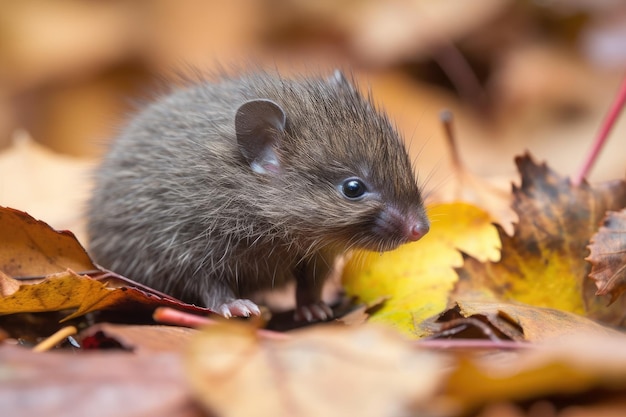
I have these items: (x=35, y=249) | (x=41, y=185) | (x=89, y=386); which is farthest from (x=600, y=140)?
(x=41, y=185)

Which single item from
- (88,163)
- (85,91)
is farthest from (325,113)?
(85,91)

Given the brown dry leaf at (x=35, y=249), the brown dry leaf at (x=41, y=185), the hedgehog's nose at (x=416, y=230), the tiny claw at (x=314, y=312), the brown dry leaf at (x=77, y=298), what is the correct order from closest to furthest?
the brown dry leaf at (x=77, y=298) → the brown dry leaf at (x=35, y=249) → the hedgehog's nose at (x=416, y=230) → the tiny claw at (x=314, y=312) → the brown dry leaf at (x=41, y=185)

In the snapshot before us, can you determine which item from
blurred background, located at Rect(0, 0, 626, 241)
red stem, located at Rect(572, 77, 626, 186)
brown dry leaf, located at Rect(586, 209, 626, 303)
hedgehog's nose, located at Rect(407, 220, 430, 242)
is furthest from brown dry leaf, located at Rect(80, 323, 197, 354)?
blurred background, located at Rect(0, 0, 626, 241)

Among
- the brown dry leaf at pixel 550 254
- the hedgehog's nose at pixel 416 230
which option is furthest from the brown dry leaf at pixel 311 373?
the brown dry leaf at pixel 550 254

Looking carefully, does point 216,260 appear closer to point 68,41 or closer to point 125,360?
point 125,360

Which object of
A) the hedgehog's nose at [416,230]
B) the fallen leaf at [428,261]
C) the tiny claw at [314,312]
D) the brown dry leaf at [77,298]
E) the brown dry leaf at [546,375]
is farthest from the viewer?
the tiny claw at [314,312]

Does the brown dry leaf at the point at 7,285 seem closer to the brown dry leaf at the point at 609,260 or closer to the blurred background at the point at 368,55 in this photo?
the brown dry leaf at the point at 609,260

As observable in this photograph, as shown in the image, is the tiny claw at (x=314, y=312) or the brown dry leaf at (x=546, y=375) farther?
the tiny claw at (x=314, y=312)

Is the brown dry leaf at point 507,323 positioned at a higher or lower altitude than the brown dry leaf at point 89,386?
higher

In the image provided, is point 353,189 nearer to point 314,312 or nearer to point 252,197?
point 252,197
